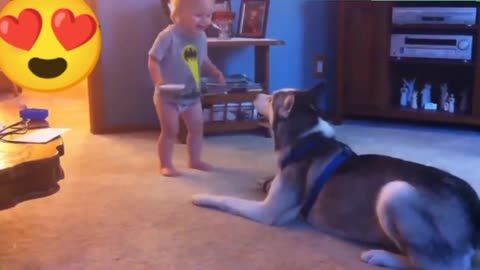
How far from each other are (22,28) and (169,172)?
66.8 inches

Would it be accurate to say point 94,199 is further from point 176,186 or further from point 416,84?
point 416,84

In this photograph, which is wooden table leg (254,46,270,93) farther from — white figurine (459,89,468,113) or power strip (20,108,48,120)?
power strip (20,108,48,120)

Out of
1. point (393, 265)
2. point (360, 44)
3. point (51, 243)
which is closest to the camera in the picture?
point (393, 265)

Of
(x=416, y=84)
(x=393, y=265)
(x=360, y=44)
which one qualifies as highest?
(x=360, y=44)

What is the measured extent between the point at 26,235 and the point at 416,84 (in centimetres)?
274

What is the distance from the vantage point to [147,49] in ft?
11.6

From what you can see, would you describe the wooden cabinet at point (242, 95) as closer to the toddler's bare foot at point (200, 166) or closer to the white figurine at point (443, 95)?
the toddler's bare foot at point (200, 166)

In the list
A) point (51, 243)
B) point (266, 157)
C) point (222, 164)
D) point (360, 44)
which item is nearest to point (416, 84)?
point (360, 44)

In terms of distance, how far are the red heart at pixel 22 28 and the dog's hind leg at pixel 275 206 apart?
1.15m

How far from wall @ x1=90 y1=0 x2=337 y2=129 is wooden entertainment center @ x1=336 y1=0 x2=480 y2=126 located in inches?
9.2

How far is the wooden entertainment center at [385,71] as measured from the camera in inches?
141

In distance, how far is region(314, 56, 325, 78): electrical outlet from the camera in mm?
4008

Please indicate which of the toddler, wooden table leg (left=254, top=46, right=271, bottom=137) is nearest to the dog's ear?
the toddler

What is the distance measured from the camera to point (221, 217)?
6.98 feet
